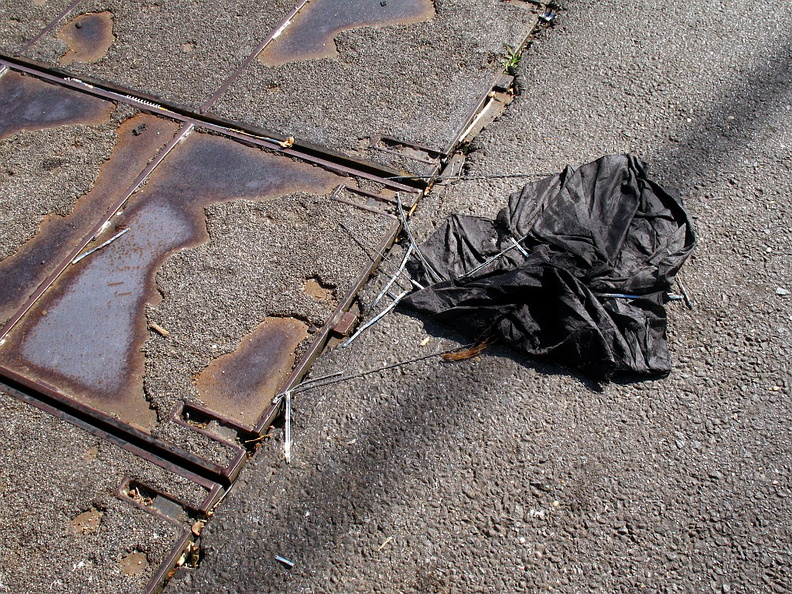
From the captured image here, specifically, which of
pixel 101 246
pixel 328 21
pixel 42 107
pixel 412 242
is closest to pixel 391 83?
pixel 328 21

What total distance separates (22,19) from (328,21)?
183 cm

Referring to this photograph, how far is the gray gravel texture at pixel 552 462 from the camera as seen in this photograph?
1970 mm

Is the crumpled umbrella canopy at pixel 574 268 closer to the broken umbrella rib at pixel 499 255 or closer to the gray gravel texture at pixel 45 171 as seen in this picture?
the broken umbrella rib at pixel 499 255

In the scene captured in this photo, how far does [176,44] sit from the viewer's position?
3.67 metres

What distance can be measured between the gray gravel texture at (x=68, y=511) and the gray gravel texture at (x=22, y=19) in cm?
246

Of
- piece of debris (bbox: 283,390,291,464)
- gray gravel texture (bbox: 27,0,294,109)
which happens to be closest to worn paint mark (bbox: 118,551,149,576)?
piece of debris (bbox: 283,390,291,464)

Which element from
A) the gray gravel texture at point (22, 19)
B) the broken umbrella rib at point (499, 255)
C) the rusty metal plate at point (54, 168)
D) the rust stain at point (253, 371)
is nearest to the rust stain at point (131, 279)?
the rusty metal plate at point (54, 168)

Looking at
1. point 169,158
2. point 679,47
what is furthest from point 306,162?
point 679,47

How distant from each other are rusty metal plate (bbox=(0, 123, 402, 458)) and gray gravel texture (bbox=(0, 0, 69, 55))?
5.12ft

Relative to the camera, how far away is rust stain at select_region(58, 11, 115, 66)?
145 inches

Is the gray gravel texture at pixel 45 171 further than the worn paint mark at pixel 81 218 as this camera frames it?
Yes

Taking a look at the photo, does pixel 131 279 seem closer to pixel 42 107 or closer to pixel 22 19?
pixel 42 107

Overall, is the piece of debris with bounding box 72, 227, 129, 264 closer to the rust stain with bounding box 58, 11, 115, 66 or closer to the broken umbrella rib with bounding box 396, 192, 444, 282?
the broken umbrella rib with bounding box 396, 192, 444, 282

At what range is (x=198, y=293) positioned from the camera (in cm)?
263
